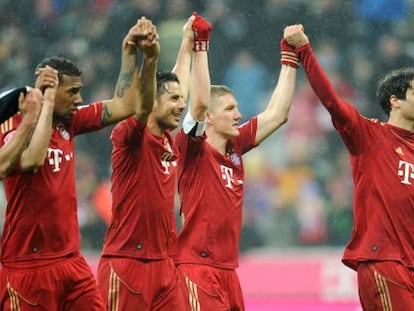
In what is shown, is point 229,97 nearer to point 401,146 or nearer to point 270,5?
point 401,146

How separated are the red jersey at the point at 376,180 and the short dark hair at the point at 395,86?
0.20m

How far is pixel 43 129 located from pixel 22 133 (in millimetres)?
226

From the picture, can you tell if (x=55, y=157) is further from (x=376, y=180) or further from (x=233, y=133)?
(x=376, y=180)

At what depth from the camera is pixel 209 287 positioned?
6.92 m

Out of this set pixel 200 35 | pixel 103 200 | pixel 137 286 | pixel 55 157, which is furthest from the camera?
pixel 103 200

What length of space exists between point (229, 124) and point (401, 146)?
→ 1002mm

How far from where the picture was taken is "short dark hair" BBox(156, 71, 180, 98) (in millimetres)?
6805

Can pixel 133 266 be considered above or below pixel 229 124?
below

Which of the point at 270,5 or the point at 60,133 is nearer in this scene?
the point at 60,133

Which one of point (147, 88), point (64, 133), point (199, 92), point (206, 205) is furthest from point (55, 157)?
point (206, 205)

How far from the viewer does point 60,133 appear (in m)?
6.28

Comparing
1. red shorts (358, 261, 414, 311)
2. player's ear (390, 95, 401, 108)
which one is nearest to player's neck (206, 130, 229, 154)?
player's ear (390, 95, 401, 108)

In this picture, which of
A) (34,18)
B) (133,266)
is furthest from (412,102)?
(34,18)

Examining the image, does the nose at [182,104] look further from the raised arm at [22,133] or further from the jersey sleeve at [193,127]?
the raised arm at [22,133]
